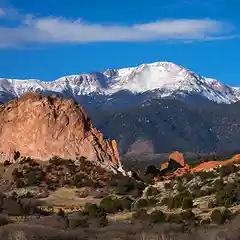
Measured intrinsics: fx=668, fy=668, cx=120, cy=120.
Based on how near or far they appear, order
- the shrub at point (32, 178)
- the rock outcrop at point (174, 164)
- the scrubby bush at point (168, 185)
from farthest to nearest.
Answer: the rock outcrop at point (174, 164)
the shrub at point (32, 178)
the scrubby bush at point (168, 185)

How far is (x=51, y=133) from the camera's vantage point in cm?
9638

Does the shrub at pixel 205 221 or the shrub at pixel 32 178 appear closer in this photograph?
the shrub at pixel 205 221

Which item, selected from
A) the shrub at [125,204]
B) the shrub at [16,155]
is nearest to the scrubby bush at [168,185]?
the shrub at [125,204]

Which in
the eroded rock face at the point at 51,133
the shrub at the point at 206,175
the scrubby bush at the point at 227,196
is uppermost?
the eroded rock face at the point at 51,133

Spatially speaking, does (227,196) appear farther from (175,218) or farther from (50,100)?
(50,100)

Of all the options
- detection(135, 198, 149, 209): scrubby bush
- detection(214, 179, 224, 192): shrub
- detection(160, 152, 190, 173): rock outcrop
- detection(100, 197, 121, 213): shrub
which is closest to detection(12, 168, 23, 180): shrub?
detection(100, 197, 121, 213): shrub

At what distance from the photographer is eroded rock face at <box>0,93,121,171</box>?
314 ft

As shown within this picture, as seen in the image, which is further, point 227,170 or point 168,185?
point 168,185

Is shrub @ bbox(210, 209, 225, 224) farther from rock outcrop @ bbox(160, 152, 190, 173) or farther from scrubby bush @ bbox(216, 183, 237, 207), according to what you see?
rock outcrop @ bbox(160, 152, 190, 173)

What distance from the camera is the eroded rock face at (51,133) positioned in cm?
9569

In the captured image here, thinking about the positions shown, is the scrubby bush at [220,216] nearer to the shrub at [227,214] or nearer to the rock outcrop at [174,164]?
the shrub at [227,214]

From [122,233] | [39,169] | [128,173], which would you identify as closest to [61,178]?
[39,169]

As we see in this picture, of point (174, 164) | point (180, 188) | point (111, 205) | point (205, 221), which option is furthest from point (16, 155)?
point (205, 221)

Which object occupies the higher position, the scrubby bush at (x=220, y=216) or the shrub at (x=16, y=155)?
the shrub at (x=16, y=155)
